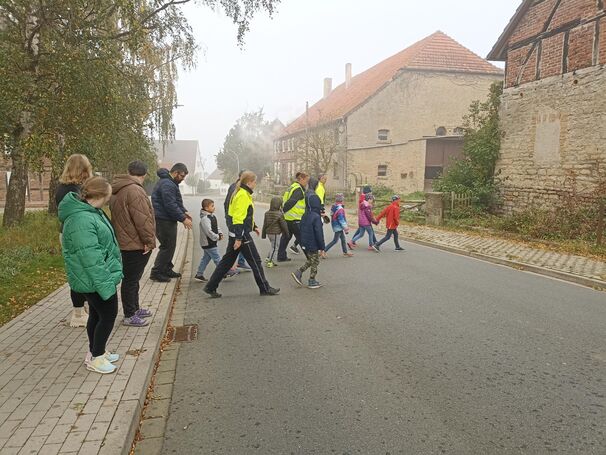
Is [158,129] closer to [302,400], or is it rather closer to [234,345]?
[234,345]

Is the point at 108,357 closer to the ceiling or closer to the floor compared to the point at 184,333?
closer to the ceiling

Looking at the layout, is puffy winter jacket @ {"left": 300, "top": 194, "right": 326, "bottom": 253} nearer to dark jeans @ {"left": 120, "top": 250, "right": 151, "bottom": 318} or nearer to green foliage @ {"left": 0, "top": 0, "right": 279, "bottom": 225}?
dark jeans @ {"left": 120, "top": 250, "right": 151, "bottom": 318}

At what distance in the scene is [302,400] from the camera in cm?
346

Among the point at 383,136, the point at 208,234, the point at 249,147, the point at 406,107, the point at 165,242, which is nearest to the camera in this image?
the point at 165,242

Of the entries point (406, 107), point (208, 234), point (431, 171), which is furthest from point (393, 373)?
point (406, 107)

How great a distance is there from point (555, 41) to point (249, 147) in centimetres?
5026

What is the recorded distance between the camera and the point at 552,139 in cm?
1423

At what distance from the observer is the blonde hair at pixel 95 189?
3.62 m

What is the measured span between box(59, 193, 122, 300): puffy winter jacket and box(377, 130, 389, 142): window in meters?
31.5

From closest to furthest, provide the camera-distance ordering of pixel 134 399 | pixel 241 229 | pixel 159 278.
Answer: pixel 134 399 < pixel 241 229 < pixel 159 278

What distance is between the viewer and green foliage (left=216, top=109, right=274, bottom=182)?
200 feet

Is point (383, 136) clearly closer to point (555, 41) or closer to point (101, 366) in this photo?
point (555, 41)

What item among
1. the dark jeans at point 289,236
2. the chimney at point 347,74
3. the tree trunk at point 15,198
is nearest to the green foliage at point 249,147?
the chimney at point 347,74

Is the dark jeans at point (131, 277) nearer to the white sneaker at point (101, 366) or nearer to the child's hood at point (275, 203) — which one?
the white sneaker at point (101, 366)
